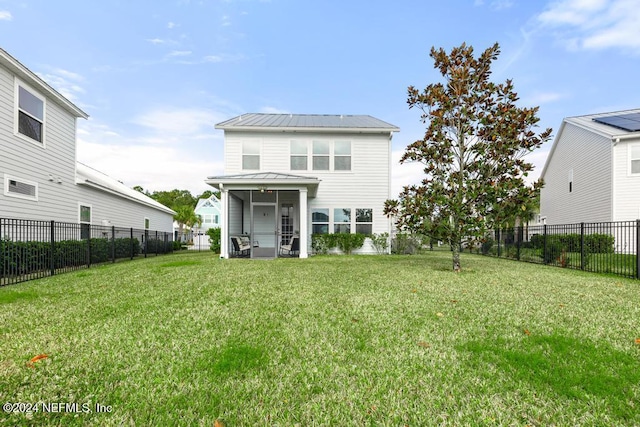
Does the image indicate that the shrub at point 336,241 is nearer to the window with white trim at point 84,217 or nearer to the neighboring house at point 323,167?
the neighboring house at point 323,167

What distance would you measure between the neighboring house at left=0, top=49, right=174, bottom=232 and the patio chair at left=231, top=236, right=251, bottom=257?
6.54 meters

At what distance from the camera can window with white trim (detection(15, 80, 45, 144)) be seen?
9.42m

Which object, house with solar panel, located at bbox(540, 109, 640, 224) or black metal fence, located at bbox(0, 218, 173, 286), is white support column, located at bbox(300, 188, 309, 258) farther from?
house with solar panel, located at bbox(540, 109, 640, 224)

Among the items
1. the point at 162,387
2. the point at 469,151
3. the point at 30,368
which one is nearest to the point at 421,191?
the point at 469,151

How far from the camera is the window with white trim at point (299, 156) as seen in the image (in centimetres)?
1520

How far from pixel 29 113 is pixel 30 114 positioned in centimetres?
4

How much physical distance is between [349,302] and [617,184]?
16.0 meters

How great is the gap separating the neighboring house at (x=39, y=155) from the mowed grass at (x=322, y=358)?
6412 millimetres

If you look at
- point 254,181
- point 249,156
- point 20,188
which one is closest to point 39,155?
point 20,188

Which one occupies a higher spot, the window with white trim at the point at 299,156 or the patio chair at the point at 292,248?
the window with white trim at the point at 299,156

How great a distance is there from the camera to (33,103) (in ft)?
33.0

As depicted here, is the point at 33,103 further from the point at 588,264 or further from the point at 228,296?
the point at 588,264

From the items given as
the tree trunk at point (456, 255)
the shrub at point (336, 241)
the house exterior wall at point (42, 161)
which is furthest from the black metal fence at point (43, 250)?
the tree trunk at point (456, 255)

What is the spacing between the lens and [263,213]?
15.3 m
